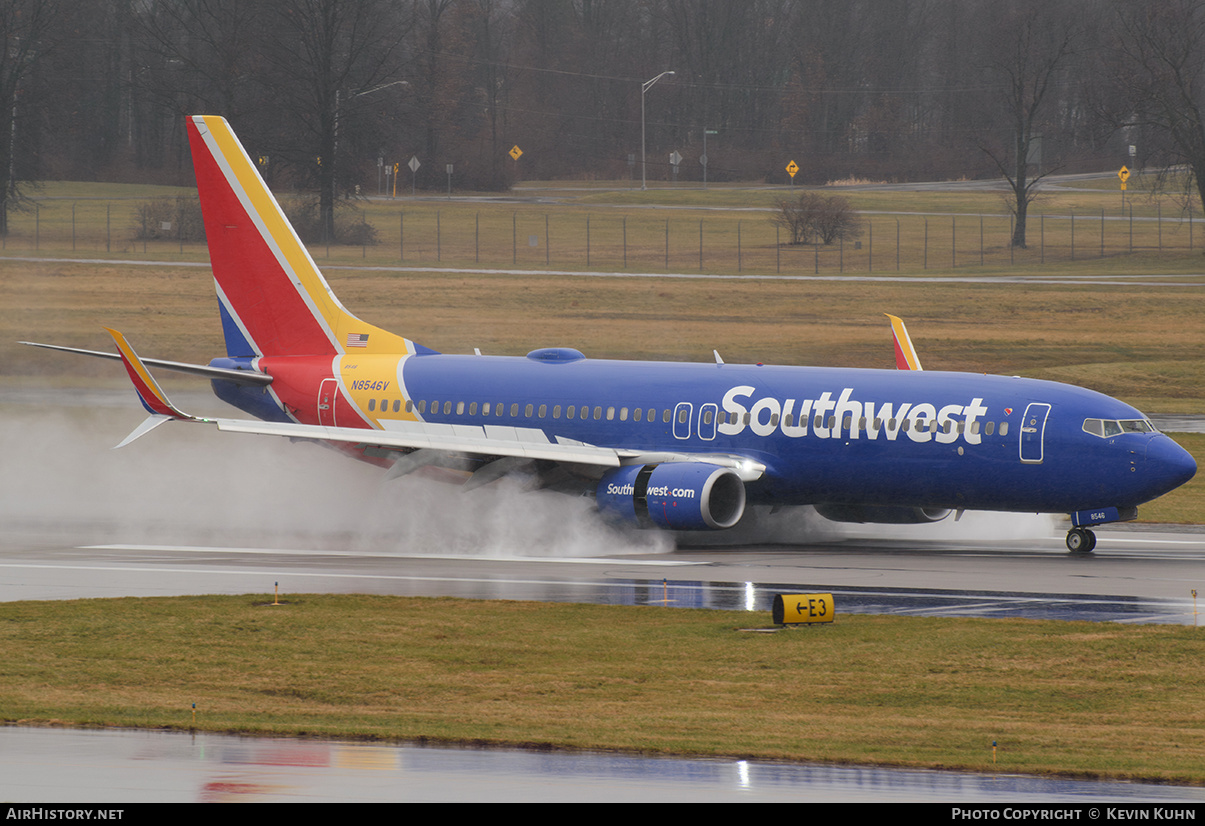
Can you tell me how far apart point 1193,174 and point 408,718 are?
10053 cm

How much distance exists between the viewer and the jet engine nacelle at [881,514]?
36.7m

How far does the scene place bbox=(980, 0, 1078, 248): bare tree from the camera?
11369 cm

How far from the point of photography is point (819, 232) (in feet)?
376

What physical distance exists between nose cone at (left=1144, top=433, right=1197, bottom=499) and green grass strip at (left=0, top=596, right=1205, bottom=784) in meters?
8.11

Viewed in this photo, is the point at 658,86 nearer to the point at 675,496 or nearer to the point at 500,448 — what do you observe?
the point at 500,448

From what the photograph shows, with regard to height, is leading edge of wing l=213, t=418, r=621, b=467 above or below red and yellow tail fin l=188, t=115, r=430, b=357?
below

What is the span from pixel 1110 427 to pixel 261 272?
809 inches

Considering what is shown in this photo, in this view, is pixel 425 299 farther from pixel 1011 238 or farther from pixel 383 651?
pixel 383 651

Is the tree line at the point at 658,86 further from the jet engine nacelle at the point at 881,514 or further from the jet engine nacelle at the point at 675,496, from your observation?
the jet engine nacelle at the point at 675,496

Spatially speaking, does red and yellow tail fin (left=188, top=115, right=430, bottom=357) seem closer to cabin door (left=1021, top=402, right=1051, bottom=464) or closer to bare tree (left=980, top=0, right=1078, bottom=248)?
cabin door (left=1021, top=402, right=1051, bottom=464)

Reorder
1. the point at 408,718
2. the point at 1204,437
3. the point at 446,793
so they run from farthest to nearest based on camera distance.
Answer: the point at 1204,437 → the point at 408,718 → the point at 446,793

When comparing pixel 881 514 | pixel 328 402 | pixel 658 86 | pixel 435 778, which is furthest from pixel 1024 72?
pixel 435 778

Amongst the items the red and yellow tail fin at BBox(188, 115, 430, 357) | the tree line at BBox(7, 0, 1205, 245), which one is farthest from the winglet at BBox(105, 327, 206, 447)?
the tree line at BBox(7, 0, 1205, 245)

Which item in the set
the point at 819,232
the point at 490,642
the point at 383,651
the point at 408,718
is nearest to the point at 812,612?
the point at 490,642
